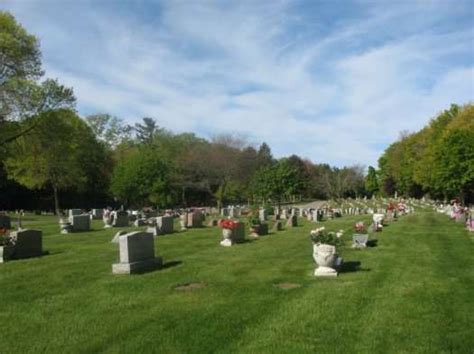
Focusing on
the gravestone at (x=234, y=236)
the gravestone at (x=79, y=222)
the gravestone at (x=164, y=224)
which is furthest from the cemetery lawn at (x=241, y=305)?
the gravestone at (x=79, y=222)

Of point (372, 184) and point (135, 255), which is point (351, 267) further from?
point (372, 184)

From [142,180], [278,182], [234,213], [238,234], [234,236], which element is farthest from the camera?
[142,180]

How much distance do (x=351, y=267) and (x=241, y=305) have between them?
5320 mm

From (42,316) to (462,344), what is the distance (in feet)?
22.9

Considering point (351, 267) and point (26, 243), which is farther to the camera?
point (26, 243)

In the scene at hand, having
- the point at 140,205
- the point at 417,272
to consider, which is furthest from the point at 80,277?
the point at 140,205

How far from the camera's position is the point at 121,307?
33.5 ft

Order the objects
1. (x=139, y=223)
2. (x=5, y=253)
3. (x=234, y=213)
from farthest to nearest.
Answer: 1. (x=234, y=213)
2. (x=139, y=223)
3. (x=5, y=253)

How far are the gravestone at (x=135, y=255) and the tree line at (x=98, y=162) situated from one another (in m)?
26.6

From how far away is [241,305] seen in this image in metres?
10.2

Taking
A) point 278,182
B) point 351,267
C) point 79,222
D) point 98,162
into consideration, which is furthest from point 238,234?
point 98,162

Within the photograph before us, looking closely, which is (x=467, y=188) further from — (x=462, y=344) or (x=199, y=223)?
(x=462, y=344)

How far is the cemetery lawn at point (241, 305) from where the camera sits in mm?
7918

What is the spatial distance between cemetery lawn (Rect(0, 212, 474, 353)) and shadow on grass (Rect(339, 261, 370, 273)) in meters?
0.03
